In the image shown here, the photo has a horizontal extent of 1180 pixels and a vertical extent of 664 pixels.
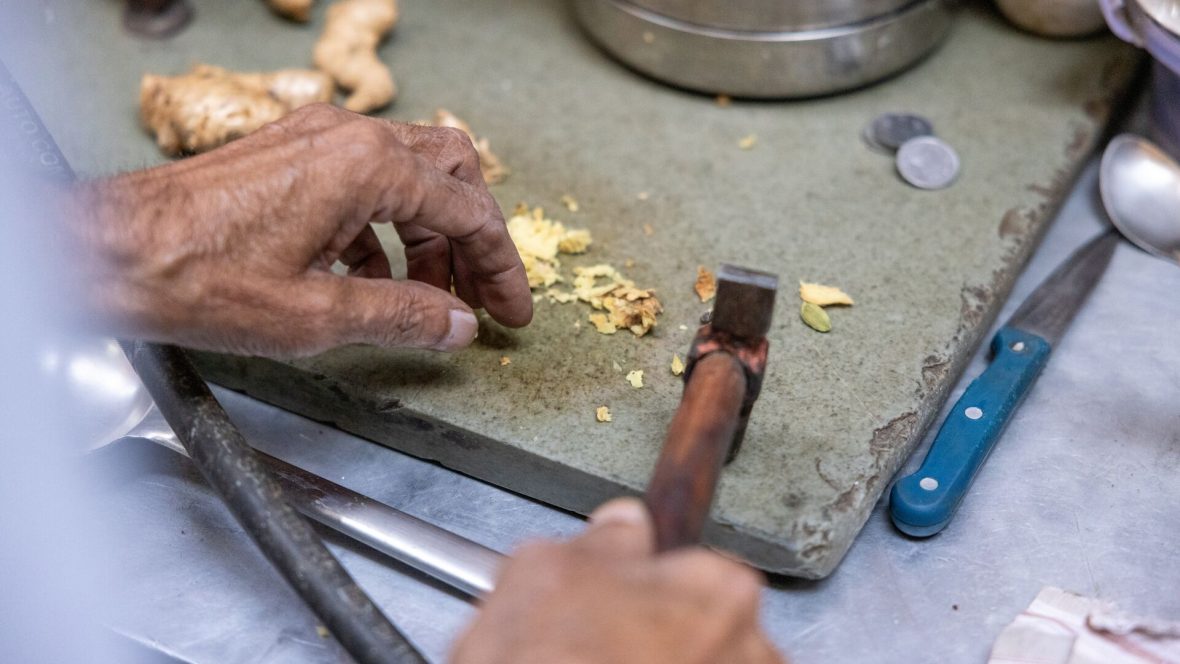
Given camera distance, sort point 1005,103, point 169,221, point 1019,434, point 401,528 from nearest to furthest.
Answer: point 169,221 → point 401,528 → point 1019,434 → point 1005,103

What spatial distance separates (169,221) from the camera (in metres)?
0.82

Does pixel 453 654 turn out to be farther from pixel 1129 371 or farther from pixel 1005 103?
pixel 1005 103

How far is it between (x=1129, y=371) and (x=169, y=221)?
1.02m

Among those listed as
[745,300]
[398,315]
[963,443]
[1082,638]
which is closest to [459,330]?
[398,315]

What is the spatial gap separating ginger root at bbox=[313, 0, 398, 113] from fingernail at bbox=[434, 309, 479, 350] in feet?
1.91

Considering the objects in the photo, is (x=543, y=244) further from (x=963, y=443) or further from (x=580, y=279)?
(x=963, y=443)

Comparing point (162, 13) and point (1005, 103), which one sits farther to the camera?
point (162, 13)

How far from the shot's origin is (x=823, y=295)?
44.0 inches

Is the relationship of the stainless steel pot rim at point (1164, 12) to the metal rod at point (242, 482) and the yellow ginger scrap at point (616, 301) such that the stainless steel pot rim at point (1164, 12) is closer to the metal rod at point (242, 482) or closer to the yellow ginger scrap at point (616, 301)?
the yellow ginger scrap at point (616, 301)

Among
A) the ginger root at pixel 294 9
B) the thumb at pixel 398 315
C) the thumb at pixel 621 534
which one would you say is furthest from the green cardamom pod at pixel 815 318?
the ginger root at pixel 294 9

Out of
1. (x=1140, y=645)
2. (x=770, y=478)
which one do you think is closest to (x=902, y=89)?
(x=770, y=478)

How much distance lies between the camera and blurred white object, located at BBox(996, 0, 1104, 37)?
4.85 ft

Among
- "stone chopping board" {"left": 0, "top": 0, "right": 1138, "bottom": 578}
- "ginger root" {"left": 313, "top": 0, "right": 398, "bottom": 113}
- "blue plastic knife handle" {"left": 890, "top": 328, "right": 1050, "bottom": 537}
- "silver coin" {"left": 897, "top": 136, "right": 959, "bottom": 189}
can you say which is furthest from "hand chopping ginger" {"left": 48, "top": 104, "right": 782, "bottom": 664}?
"silver coin" {"left": 897, "top": 136, "right": 959, "bottom": 189}

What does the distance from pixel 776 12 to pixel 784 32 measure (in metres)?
0.03
